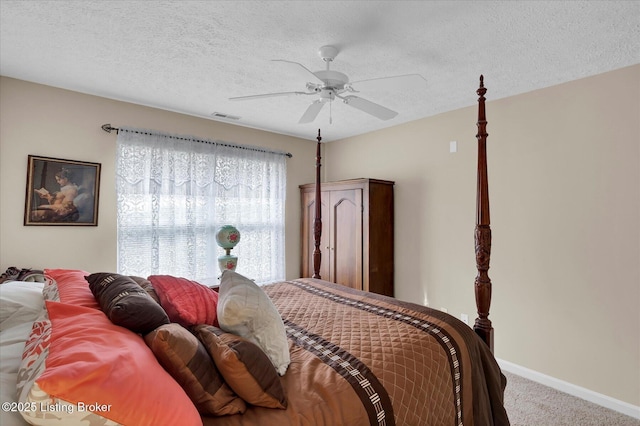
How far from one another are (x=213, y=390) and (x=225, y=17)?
1916 millimetres

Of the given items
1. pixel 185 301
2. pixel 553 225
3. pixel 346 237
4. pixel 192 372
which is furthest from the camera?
pixel 346 237

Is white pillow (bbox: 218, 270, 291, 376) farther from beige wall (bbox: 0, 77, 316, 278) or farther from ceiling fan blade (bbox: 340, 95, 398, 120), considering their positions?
beige wall (bbox: 0, 77, 316, 278)

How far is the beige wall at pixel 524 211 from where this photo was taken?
2.47 metres

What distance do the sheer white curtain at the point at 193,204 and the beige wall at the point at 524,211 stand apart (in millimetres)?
170

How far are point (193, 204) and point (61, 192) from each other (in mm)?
1181

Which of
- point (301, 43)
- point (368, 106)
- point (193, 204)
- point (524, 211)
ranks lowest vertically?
point (524, 211)

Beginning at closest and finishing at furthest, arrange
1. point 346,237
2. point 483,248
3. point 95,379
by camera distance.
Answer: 1. point 95,379
2. point 483,248
3. point 346,237

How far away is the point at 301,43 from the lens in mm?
2158

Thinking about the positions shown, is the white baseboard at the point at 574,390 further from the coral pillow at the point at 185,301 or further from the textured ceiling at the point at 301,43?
the coral pillow at the point at 185,301

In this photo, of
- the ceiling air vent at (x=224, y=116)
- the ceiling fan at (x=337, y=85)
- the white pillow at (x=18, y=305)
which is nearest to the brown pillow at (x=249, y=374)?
the white pillow at (x=18, y=305)

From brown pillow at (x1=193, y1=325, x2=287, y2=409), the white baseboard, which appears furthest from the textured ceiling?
the white baseboard

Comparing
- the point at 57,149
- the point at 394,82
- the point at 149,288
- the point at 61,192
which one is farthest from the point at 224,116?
the point at 149,288

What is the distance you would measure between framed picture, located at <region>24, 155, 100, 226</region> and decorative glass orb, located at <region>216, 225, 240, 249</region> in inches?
46.1

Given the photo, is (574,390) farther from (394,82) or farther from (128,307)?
(128,307)
